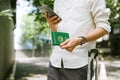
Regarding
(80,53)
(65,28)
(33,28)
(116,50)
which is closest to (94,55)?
(80,53)

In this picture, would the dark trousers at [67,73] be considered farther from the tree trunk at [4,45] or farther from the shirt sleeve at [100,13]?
the tree trunk at [4,45]

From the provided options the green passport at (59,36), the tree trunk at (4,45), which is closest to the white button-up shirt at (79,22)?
the green passport at (59,36)

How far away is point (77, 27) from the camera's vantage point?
268 centimetres

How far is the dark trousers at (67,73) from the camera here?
2670 mm

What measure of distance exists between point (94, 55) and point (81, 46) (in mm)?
116

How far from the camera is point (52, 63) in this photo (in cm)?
281

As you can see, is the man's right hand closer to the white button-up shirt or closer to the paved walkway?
the white button-up shirt

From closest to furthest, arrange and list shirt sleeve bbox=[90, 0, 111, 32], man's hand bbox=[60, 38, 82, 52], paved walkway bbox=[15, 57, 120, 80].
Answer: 1. man's hand bbox=[60, 38, 82, 52]
2. shirt sleeve bbox=[90, 0, 111, 32]
3. paved walkway bbox=[15, 57, 120, 80]

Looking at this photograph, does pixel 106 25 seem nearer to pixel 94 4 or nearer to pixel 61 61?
pixel 94 4

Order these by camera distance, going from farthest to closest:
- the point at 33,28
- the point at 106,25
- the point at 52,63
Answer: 1. the point at 33,28
2. the point at 52,63
3. the point at 106,25

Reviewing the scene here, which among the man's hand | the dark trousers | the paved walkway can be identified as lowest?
the paved walkway

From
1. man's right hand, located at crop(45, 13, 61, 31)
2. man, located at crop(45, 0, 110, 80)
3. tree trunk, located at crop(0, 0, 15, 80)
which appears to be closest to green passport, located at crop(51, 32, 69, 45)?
man, located at crop(45, 0, 110, 80)

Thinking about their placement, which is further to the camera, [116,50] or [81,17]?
[116,50]

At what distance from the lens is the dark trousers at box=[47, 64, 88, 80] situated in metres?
2.67
